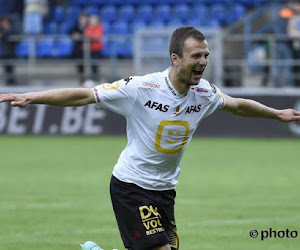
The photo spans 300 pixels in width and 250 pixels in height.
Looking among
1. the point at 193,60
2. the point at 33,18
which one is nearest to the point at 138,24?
the point at 33,18

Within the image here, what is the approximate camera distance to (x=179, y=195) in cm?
1254

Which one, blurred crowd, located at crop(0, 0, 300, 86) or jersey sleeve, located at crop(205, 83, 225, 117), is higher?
jersey sleeve, located at crop(205, 83, 225, 117)

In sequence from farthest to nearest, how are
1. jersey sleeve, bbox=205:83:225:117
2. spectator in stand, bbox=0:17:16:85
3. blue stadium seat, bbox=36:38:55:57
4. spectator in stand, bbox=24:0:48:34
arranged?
spectator in stand, bbox=24:0:48:34 < blue stadium seat, bbox=36:38:55:57 < spectator in stand, bbox=0:17:16:85 < jersey sleeve, bbox=205:83:225:117

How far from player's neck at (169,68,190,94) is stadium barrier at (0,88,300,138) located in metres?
15.7

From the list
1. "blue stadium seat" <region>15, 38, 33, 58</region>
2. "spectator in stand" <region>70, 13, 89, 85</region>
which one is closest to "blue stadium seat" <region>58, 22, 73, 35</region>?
"blue stadium seat" <region>15, 38, 33, 58</region>

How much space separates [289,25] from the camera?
77.8 feet

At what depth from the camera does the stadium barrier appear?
22156 mm

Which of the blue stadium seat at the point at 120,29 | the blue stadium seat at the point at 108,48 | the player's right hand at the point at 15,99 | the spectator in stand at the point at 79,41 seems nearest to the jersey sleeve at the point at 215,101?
the player's right hand at the point at 15,99

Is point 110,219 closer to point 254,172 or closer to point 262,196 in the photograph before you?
point 262,196

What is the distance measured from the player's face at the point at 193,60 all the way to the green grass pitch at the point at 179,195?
2736mm

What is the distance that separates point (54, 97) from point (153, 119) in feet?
2.76

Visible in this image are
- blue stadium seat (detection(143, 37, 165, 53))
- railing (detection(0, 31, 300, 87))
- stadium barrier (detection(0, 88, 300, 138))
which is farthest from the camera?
blue stadium seat (detection(143, 37, 165, 53))

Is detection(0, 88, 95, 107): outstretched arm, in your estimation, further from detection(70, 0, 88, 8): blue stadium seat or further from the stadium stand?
detection(70, 0, 88, 8): blue stadium seat

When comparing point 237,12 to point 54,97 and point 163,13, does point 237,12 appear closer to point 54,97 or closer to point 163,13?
point 163,13
